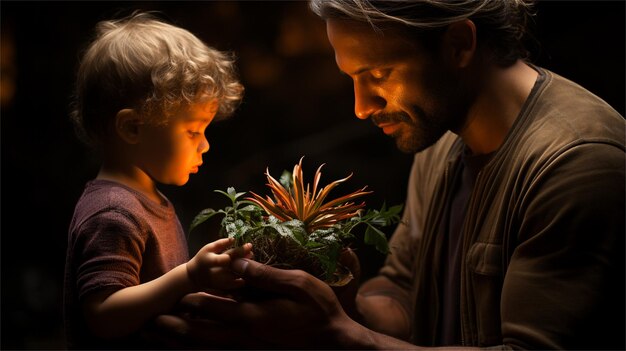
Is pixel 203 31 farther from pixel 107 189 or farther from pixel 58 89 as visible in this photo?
pixel 107 189

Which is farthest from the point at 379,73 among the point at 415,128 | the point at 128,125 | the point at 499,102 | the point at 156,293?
the point at 156,293

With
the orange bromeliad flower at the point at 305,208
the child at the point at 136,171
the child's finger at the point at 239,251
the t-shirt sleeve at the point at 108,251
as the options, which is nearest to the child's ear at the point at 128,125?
the child at the point at 136,171

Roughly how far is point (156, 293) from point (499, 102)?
1088mm

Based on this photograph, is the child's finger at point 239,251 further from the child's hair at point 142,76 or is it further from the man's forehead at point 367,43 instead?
the man's forehead at point 367,43

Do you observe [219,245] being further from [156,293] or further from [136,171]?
[136,171]

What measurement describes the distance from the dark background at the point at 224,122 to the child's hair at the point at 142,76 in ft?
3.37

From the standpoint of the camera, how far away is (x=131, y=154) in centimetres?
185

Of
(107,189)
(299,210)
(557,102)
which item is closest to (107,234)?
(107,189)

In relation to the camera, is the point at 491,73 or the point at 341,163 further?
the point at 341,163

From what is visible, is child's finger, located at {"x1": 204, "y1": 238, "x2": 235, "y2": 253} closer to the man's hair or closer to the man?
the man

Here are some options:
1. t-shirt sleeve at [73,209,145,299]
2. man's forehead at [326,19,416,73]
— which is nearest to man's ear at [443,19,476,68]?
man's forehead at [326,19,416,73]

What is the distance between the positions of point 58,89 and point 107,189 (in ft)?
5.06

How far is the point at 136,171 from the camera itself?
1865mm

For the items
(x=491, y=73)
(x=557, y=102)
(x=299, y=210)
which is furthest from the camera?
(x=491, y=73)
